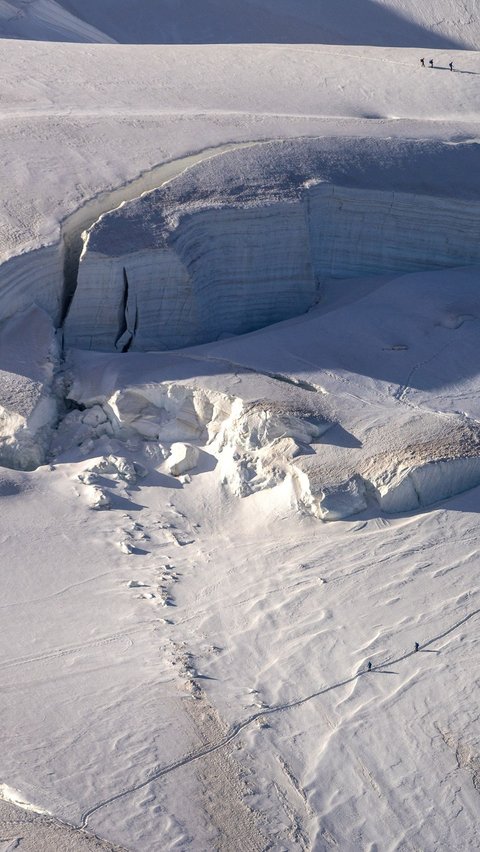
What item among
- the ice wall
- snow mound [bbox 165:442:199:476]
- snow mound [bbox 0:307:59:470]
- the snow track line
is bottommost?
the snow track line

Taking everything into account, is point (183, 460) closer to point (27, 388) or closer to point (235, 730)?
point (27, 388)

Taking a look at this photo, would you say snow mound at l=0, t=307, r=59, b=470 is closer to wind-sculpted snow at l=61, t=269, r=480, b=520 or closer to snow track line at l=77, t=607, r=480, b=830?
wind-sculpted snow at l=61, t=269, r=480, b=520

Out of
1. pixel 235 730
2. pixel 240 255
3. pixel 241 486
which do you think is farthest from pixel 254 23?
pixel 235 730

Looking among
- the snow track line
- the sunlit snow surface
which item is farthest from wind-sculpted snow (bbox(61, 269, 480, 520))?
the snow track line

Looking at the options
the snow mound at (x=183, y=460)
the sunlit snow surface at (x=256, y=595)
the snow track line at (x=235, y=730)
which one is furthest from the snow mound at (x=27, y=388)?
the snow track line at (x=235, y=730)

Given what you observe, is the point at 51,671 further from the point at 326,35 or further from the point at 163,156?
the point at 326,35

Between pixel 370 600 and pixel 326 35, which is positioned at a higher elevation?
pixel 326 35

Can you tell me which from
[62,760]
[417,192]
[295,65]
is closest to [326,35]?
[295,65]
